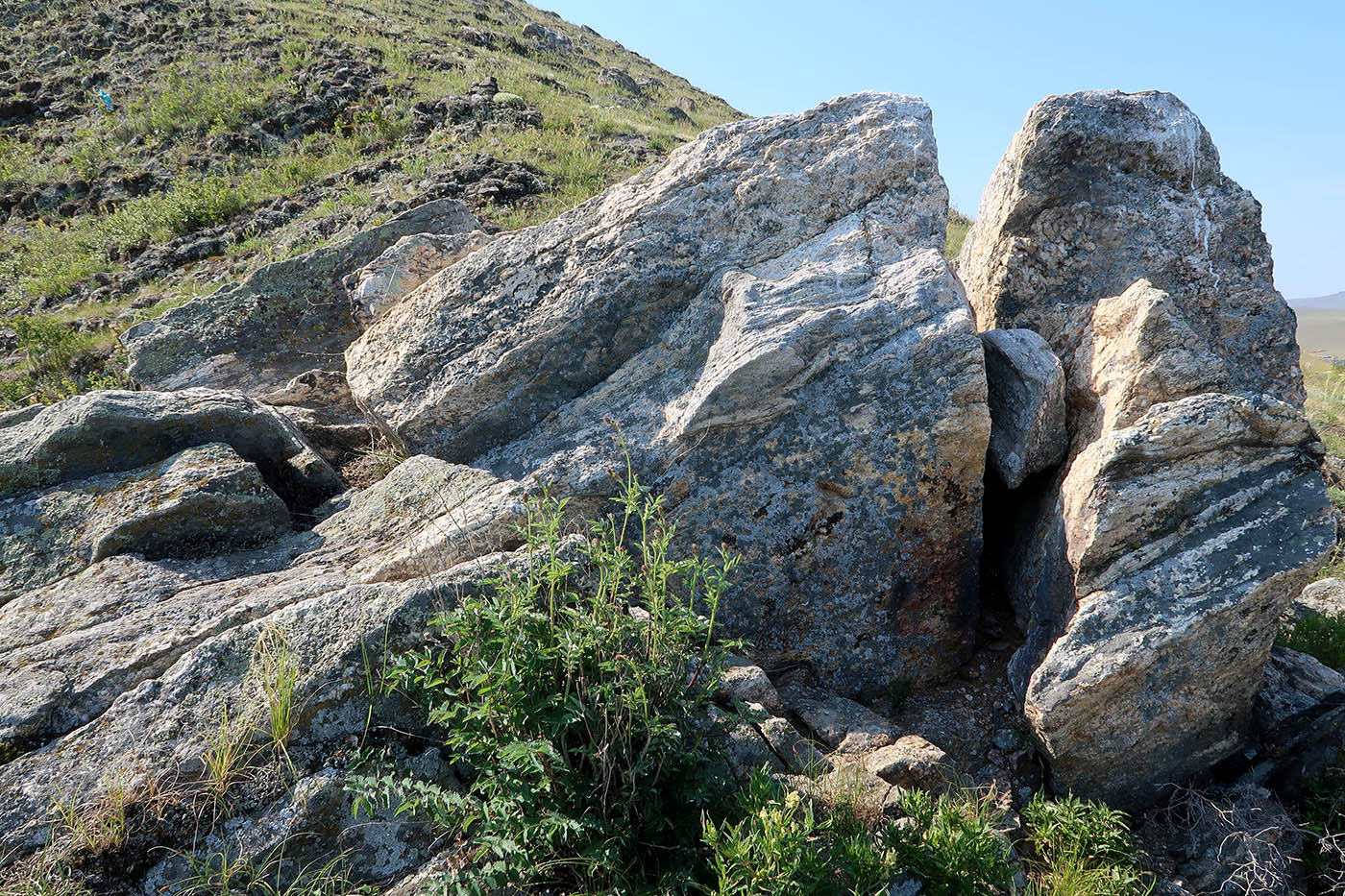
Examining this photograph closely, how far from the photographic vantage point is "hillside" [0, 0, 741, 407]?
1523 centimetres

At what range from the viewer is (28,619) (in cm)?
511

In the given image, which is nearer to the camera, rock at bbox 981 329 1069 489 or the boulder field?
the boulder field

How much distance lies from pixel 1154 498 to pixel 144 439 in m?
7.87

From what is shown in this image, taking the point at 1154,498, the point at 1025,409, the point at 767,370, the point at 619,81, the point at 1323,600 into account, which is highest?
the point at 619,81

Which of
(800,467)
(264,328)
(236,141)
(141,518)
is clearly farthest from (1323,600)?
(236,141)

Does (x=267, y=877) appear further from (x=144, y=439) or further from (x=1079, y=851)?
(x=1079, y=851)

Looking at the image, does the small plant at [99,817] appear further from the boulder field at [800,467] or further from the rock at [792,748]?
the rock at [792,748]

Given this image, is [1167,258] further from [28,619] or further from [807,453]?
[28,619]

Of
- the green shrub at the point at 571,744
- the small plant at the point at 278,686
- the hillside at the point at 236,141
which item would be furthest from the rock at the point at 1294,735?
the hillside at the point at 236,141

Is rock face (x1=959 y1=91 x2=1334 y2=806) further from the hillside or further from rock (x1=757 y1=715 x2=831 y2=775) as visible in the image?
the hillside

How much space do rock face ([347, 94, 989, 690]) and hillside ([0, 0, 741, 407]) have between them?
7.73 metres

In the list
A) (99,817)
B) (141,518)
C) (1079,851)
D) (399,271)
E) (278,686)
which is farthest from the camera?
(399,271)

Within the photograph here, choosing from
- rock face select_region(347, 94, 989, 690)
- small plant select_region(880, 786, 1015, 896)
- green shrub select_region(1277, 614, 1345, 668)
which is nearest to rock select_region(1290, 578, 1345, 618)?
green shrub select_region(1277, 614, 1345, 668)

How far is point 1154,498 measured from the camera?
527cm
